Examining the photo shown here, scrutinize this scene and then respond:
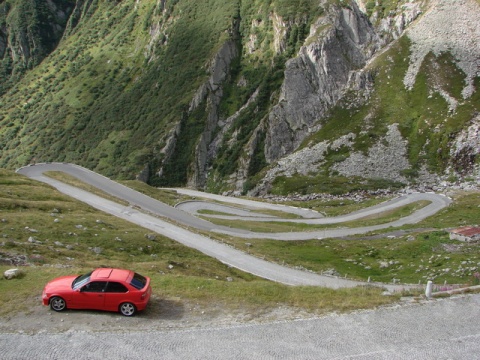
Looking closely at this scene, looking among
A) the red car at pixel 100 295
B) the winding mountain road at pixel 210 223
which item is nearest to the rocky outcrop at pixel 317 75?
the winding mountain road at pixel 210 223

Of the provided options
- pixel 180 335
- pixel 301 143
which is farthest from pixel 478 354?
pixel 301 143

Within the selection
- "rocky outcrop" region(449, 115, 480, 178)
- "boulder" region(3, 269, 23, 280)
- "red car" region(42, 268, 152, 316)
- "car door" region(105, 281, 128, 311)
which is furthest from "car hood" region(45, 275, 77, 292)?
"rocky outcrop" region(449, 115, 480, 178)

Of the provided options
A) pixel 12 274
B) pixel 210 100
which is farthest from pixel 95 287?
pixel 210 100

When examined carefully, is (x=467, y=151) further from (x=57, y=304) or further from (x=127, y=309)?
(x=57, y=304)

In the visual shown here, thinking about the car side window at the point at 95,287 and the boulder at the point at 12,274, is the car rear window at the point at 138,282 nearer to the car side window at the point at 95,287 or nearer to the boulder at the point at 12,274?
the car side window at the point at 95,287

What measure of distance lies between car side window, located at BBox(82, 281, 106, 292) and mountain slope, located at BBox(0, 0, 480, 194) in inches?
2988

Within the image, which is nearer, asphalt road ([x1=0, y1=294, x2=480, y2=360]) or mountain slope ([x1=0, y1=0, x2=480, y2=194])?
asphalt road ([x1=0, y1=294, x2=480, y2=360])

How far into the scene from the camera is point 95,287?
1920cm

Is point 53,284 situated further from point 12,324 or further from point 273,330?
point 273,330

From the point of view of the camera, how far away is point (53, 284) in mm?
19531

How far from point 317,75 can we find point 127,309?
109m

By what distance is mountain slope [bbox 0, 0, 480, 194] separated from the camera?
95.7 m

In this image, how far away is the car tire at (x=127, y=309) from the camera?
1923 centimetres

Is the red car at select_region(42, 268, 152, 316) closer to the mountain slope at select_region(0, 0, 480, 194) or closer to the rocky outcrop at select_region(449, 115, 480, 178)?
the mountain slope at select_region(0, 0, 480, 194)
